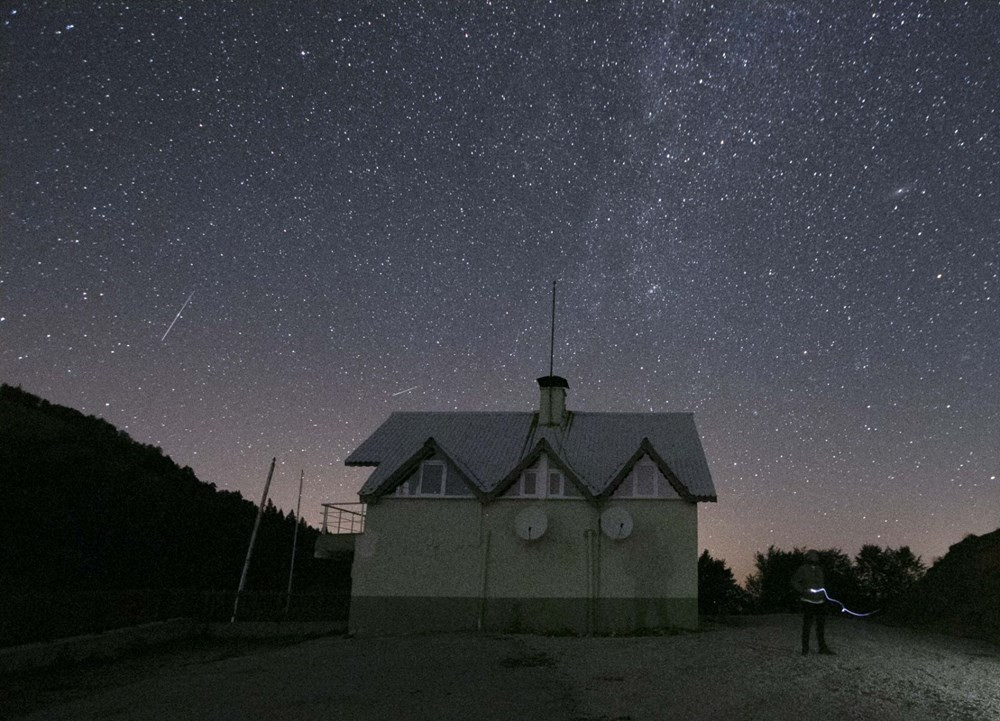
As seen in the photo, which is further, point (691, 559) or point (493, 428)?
point (493, 428)

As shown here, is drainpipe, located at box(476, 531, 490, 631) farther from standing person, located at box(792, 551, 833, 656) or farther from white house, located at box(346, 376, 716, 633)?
standing person, located at box(792, 551, 833, 656)

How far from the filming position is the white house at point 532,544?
916 inches

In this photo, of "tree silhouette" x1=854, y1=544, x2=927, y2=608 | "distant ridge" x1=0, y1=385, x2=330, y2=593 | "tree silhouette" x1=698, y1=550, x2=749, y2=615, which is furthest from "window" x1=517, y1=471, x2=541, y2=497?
"tree silhouette" x1=854, y1=544, x2=927, y2=608

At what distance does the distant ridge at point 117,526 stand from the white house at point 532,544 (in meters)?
15.4

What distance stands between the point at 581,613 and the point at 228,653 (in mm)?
10826

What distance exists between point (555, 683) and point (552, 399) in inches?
686

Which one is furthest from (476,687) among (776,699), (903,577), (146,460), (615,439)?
(146,460)

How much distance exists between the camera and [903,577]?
149 feet

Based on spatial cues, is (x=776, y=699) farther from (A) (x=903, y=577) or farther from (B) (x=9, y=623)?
(A) (x=903, y=577)

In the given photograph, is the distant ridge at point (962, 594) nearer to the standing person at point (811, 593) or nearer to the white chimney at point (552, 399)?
the standing person at point (811, 593)

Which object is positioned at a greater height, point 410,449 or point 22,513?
point 410,449

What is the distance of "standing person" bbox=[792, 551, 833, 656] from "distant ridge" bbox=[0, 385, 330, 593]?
2748 cm

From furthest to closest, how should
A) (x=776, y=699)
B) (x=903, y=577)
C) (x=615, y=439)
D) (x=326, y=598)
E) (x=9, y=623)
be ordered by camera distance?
(x=903, y=577), (x=326, y=598), (x=615, y=439), (x=9, y=623), (x=776, y=699)

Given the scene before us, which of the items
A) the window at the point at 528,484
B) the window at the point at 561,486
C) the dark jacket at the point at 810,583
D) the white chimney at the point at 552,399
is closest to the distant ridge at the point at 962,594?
the dark jacket at the point at 810,583
